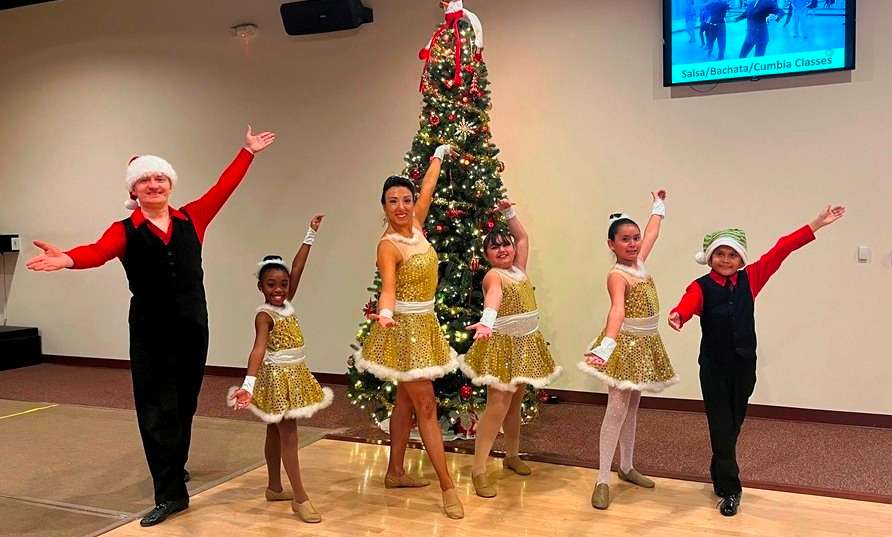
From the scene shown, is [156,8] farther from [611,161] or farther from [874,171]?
[874,171]

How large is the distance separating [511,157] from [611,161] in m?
0.74

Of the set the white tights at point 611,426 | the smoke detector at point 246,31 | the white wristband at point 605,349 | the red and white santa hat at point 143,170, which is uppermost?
the smoke detector at point 246,31

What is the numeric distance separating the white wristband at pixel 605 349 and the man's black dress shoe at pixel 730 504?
2.88 ft

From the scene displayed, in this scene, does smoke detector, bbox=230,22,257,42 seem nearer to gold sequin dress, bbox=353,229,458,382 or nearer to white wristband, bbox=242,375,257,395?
gold sequin dress, bbox=353,229,458,382

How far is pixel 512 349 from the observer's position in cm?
354

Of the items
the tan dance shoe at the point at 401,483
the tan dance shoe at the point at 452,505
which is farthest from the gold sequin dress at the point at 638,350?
the tan dance shoe at the point at 401,483

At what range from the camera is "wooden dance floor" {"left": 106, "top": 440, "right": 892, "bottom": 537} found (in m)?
3.09

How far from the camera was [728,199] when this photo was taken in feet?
16.3

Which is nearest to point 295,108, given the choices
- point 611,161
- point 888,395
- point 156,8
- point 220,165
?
point 220,165

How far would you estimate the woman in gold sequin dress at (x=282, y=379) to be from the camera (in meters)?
3.24

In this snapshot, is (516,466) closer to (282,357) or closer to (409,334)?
(409,334)

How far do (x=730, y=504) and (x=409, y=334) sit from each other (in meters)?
1.58

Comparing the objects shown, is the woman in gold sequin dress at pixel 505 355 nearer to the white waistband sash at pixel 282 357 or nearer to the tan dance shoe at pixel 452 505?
the tan dance shoe at pixel 452 505

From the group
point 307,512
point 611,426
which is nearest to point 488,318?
point 611,426
